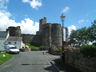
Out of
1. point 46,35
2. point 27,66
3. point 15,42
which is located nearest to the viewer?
point 27,66

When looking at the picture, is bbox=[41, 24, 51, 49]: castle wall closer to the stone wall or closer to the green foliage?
the green foliage

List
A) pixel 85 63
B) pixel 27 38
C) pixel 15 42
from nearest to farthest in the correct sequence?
pixel 85 63 < pixel 15 42 < pixel 27 38

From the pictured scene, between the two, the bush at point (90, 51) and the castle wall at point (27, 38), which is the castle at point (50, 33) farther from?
the bush at point (90, 51)

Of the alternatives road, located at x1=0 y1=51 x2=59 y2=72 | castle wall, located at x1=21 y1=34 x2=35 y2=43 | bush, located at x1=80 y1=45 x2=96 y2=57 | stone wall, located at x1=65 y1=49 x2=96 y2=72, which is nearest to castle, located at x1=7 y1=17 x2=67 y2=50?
castle wall, located at x1=21 y1=34 x2=35 y2=43

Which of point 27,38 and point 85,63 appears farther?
point 27,38

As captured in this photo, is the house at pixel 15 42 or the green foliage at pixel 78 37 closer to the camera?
the house at pixel 15 42

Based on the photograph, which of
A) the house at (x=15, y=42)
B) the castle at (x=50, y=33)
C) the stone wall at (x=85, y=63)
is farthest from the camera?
the castle at (x=50, y=33)

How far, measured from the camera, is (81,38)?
245 ft

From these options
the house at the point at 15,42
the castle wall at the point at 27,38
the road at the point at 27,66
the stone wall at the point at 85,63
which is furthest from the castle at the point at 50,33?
the stone wall at the point at 85,63

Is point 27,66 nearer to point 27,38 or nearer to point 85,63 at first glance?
point 85,63

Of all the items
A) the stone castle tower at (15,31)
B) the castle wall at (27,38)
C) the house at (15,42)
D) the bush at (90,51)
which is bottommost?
the bush at (90,51)

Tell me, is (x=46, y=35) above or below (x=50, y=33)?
below

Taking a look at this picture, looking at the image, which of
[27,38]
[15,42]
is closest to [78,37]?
[27,38]

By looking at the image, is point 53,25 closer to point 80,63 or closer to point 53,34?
point 53,34
